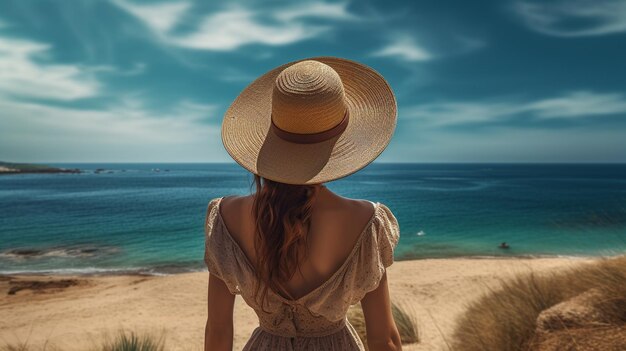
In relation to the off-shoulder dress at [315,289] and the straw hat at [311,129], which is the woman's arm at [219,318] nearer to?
the off-shoulder dress at [315,289]

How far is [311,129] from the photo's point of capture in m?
1.24

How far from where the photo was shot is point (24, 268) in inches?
604

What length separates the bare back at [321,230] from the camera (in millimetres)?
1239

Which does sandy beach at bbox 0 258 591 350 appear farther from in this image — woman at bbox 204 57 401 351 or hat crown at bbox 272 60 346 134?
hat crown at bbox 272 60 346 134

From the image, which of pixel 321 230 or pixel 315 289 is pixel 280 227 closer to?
pixel 321 230

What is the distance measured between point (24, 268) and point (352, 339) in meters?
17.9

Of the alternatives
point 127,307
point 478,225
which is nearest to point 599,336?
point 127,307

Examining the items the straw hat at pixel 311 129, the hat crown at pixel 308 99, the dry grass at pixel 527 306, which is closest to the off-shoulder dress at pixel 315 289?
the straw hat at pixel 311 129

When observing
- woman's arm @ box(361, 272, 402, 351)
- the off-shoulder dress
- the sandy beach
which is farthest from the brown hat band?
the sandy beach

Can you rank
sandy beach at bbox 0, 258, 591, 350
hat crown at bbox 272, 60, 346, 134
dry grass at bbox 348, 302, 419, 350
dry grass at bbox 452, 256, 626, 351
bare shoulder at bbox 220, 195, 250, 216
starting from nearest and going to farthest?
hat crown at bbox 272, 60, 346, 134 < bare shoulder at bbox 220, 195, 250, 216 < dry grass at bbox 452, 256, 626, 351 < dry grass at bbox 348, 302, 419, 350 < sandy beach at bbox 0, 258, 591, 350

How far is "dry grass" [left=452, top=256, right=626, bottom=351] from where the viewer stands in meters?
3.66

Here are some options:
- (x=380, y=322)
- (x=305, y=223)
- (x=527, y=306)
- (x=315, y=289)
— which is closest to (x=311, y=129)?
(x=305, y=223)

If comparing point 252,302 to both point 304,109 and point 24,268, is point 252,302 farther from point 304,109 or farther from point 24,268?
point 24,268

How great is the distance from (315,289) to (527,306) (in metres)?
3.91
